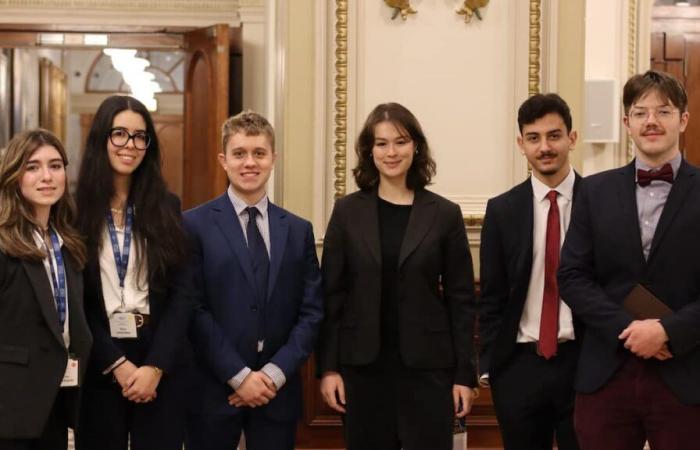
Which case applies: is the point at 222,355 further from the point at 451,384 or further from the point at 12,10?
the point at 12,10

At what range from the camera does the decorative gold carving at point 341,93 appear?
4582 mm

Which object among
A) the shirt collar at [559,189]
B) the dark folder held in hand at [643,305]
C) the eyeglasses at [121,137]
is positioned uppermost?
the eyeglasses at [121,137]

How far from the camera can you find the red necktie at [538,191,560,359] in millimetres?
3010

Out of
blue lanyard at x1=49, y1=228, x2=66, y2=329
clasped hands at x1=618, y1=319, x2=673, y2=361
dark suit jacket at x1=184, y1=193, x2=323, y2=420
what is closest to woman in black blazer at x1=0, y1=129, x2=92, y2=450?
blue lanyard at x1=49, y1=228, x2=66, y2=329

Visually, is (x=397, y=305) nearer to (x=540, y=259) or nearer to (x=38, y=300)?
(x=540, y=259)

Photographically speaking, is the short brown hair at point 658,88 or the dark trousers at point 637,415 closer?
the dark trousers at point 637,415

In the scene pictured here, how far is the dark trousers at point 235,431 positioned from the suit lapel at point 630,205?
46.4 inches

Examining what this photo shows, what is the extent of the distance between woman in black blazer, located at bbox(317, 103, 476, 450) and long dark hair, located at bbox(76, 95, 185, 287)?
507 millimetres

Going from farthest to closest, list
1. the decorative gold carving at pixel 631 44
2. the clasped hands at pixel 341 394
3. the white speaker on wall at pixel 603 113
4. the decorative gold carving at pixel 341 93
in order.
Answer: the decorative gold carving at pixel 631 44 → the white speaker on wall at pixel 603 113 → the decorative gold carving at pixel 341 93 → the clasped hands at pixel 341 394

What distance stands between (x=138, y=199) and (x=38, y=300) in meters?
0.48

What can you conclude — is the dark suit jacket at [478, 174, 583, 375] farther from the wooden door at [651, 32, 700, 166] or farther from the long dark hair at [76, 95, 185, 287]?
the wooden door at [651, 32, 700, 166]

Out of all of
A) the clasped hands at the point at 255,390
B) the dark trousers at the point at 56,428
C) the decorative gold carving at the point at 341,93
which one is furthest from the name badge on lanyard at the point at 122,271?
the decorative gold carving at the point at 341,93

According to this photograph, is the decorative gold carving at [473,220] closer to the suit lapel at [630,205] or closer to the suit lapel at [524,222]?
the suit lapel at [524,222]

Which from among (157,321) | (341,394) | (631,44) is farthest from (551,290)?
(631,44)
